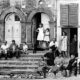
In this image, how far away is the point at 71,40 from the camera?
26.8 metres

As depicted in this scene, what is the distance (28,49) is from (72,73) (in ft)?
15.6

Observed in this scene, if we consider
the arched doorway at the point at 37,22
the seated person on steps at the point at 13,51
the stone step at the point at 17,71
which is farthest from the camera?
the arched doorway at the point at 37,22

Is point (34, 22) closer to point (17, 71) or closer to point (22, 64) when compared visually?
point (22, 64)

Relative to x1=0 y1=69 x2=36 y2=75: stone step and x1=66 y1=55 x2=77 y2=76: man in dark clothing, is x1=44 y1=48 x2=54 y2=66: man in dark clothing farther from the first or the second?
x1=66 y1=55 x2=77 y2=76: man in dark clothing

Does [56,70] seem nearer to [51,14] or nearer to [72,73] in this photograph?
[72,73]

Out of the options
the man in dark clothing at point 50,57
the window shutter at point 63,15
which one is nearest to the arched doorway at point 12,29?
the window shutter at point 63,15

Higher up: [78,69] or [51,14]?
[51,14]

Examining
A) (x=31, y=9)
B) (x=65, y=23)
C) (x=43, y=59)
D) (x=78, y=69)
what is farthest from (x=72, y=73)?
(x=31, y=9)

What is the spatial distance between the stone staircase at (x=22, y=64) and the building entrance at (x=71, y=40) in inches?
66.3

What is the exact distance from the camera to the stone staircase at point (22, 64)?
2388cm

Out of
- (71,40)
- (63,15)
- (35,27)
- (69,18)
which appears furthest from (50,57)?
(35,27)

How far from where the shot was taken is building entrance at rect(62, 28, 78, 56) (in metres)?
26.2

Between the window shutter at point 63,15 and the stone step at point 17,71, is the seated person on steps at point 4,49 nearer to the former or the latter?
the stone step at point 17,71

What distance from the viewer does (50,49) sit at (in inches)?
1008
